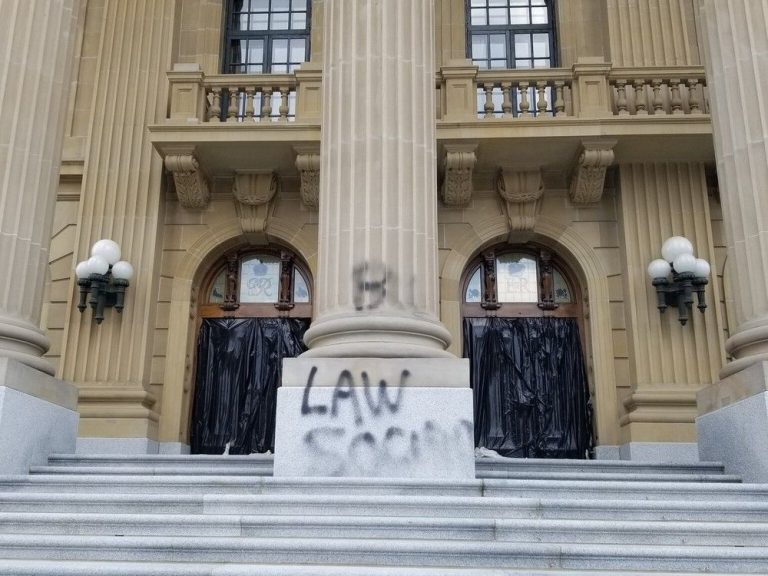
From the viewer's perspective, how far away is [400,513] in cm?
616

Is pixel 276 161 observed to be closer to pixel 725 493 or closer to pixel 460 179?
pixel 460 179

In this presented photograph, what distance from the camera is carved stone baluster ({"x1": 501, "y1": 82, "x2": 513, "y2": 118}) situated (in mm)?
13828

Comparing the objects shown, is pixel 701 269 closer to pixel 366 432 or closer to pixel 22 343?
pixel 366 432

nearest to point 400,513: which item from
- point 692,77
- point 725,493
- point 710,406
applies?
point 725,493

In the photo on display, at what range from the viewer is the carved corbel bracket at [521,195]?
14.2 meters

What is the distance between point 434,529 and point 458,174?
9.11 metres

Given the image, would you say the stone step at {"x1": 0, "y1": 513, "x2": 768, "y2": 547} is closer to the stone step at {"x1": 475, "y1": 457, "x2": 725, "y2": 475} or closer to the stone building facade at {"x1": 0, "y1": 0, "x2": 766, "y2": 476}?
the stone step at {"x1": 475, "y1": 457, "x2": 725, "y2": 475}

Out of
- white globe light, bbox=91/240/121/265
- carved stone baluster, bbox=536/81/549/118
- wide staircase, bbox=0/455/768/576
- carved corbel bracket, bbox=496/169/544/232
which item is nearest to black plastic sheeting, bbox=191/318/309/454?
white globe light, bbox=91/240/121/265

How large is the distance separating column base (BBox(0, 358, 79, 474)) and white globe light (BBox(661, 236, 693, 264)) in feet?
32.1

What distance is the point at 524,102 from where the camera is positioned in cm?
1377

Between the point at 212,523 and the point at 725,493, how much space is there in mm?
4568

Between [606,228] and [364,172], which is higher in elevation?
[606,228]

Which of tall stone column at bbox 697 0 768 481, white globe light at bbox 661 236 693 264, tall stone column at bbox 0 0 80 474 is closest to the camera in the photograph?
tall stone column at bbox 697 0 768 481

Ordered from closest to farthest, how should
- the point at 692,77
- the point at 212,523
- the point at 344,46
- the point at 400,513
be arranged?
the point at 212,523 < the point at 400,513 < the point at 344,46 < the point at 692,77
